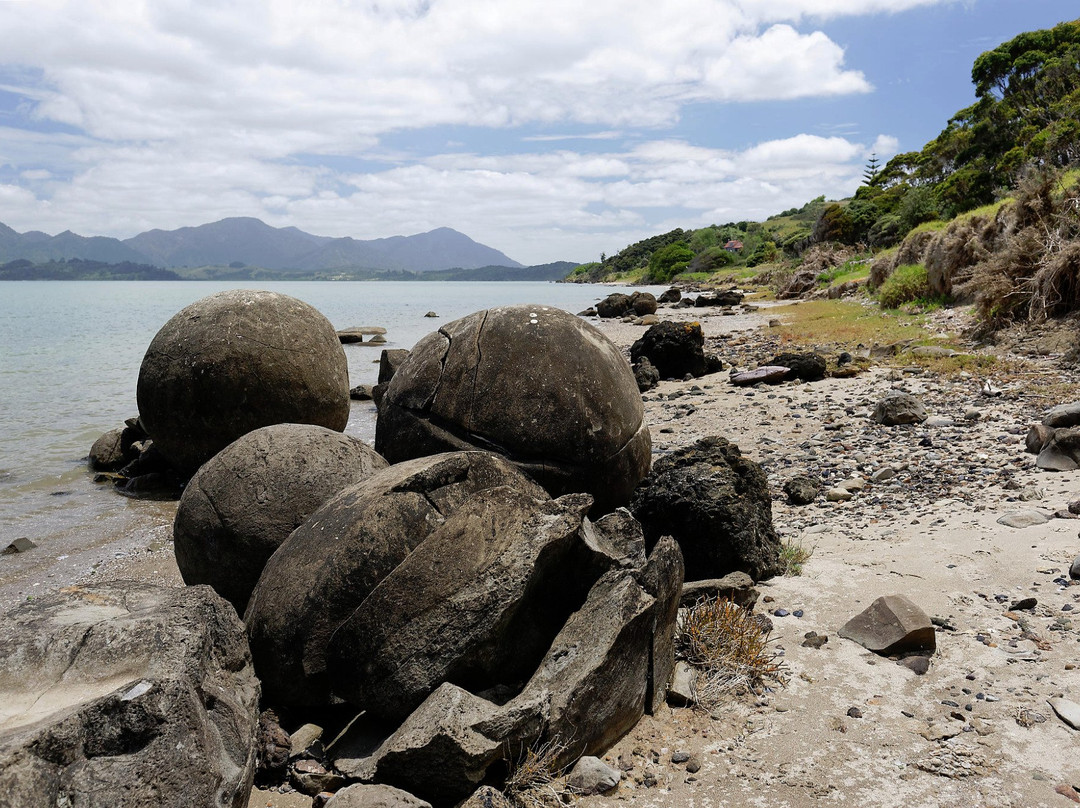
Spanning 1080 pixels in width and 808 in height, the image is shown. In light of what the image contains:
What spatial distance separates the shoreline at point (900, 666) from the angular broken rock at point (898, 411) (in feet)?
1.44

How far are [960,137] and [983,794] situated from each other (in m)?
54.6

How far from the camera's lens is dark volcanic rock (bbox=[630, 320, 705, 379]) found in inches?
620

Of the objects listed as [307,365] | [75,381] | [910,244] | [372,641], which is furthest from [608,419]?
[910,244]

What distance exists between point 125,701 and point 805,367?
12.2 metres

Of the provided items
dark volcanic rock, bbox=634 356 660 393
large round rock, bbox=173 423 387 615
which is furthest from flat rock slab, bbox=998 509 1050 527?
dark volcanic rock, bbox=634 356 660 393

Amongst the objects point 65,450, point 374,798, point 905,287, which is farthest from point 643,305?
point 374,798

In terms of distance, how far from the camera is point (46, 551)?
26.5ft

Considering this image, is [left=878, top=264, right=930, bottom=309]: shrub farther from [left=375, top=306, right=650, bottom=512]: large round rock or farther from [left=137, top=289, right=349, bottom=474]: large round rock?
[left=375, top=306, right=650, bottom=512]: large round rock

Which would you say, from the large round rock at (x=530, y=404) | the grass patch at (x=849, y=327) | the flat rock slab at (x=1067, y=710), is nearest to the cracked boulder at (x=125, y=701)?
the large round rock at (x=530, y=404)

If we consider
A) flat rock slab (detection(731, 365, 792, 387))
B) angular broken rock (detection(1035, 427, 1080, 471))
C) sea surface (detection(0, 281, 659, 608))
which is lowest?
sea surface (detection(0, 281, 659, 608))

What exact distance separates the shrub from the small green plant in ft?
56.3

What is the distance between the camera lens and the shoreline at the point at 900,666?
3.43 meters

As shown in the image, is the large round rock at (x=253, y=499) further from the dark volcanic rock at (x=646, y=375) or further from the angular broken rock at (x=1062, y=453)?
the dark volcanic rock at (x=646, y=375)

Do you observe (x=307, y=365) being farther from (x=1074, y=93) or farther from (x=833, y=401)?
(x=1074, y=93)
